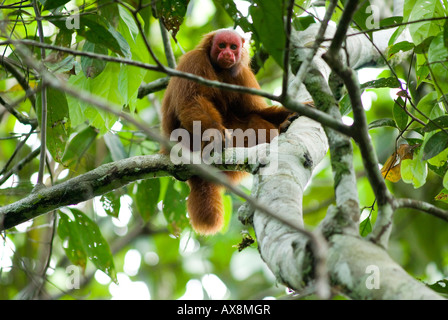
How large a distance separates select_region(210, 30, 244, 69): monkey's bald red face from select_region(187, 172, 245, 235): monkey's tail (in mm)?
913

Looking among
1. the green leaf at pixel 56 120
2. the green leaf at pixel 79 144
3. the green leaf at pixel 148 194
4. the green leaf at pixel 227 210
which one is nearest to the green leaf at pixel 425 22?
the green leaf at pixel 56 120

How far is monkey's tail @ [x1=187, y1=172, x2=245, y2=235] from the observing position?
133 inches

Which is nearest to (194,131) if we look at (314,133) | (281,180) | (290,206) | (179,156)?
(179,156)

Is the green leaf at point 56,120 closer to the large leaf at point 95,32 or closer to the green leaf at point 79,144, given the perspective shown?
the large leaf at point 95,32

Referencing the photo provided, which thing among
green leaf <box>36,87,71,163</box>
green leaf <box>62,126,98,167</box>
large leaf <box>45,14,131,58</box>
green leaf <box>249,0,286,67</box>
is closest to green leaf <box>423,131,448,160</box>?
green leaf <box>249,0,286,67</box>

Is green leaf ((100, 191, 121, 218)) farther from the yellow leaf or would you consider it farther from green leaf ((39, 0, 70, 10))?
the yellow leaf

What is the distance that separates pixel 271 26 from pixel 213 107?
173 centimetres

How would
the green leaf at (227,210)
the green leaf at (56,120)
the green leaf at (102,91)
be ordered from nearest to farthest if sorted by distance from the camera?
the green leaf at (56,120) < the green leaf at (102,91) < the green leaf at (227,210)

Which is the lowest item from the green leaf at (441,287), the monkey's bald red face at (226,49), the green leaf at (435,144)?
the green leaf at (441,287)

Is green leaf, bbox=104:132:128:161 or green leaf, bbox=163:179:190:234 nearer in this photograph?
green leaf, bbox=104:132:128:161

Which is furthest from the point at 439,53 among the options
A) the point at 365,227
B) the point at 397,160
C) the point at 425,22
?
the point at 365,227

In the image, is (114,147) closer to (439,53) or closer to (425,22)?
(425,22)

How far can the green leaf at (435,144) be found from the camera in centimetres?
217

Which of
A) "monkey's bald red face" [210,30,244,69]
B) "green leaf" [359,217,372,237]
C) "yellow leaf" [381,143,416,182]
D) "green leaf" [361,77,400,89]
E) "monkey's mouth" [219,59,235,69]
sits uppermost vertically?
"monkey's bald red face" [210,30,244,69]
